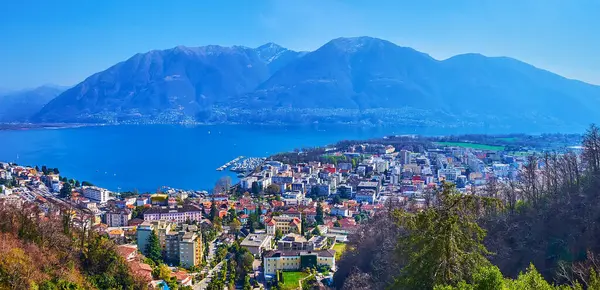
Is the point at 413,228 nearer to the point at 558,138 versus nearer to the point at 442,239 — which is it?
the point at 442,239

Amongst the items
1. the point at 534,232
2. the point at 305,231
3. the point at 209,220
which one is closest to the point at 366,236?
the point at 534,232

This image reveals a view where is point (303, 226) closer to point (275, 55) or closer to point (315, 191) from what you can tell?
point (315, 191)

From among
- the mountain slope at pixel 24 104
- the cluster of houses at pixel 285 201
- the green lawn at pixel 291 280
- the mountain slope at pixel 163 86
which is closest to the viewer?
the green lawn at pixel 291 280

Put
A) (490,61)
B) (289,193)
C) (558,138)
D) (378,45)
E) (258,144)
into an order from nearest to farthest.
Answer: (289,193) < (558,138) < (258,144) < (490,61) < (378,45)

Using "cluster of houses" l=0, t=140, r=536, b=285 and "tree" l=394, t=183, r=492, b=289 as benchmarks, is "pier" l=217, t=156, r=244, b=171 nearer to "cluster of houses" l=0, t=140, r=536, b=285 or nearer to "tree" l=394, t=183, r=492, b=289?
"cluster of houses" l=0, t=140, r=536, b=285

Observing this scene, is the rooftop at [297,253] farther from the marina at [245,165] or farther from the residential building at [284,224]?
the marina at [245,165]

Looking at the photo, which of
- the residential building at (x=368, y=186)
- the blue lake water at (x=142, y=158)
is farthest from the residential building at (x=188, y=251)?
the blue lake water at (x=142, y=158)
